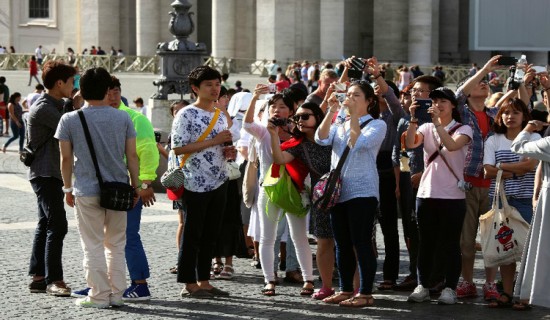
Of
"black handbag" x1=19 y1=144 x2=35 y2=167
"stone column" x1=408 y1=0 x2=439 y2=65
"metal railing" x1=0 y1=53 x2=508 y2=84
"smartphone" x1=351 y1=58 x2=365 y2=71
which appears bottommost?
"black handbag" x1=19 y1=144 x2=35 y2=167

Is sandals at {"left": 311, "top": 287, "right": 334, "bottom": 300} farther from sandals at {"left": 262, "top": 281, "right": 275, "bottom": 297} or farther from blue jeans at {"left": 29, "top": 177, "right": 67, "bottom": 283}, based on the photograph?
blue jeans at {"left": 29, "top": 177, "right": 67, "bottom": 283}

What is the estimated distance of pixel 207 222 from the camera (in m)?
10.3

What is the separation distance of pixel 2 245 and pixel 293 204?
4020mm

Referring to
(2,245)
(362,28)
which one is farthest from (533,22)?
(2,245)

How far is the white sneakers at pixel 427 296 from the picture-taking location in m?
9.94

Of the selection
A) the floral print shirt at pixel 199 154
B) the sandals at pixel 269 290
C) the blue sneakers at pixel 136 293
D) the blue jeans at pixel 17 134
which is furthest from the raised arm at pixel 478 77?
the blue jeans at pixel 17 134

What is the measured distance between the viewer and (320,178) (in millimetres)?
10125

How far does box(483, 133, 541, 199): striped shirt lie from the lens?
33.2 feet

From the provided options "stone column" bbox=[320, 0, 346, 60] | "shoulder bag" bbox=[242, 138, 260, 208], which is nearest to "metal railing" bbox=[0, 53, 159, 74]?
"stone column" bbox=[320, 0, 346, 60]

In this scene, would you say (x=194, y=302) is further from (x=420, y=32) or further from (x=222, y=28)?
(x=222, y=28)

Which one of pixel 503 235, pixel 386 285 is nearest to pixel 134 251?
pixel 386 285

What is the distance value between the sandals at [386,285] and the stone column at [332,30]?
39.9 metres

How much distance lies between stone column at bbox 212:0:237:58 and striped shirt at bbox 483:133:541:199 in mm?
43949

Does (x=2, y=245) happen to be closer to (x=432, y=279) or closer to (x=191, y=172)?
(x=191, y=172)
